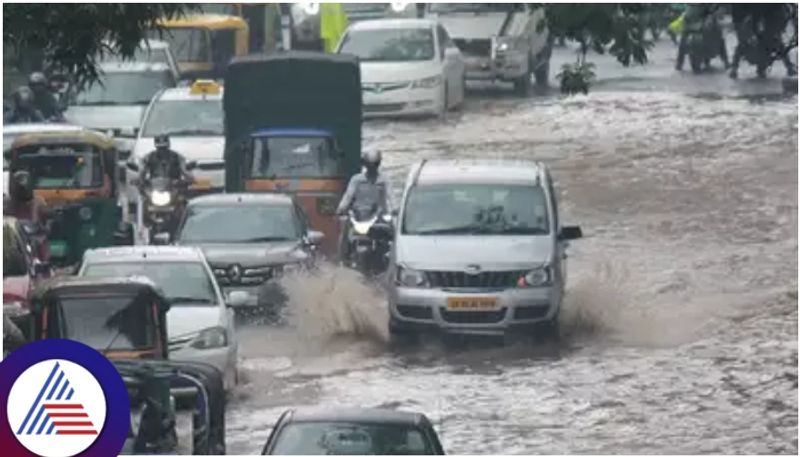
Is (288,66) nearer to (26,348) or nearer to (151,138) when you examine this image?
(151,138)

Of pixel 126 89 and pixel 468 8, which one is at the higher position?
pixel 468 8

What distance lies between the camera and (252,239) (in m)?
25.9

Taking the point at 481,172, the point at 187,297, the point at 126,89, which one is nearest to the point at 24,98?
the point at 126,89

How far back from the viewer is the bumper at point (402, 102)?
4171 centimetres

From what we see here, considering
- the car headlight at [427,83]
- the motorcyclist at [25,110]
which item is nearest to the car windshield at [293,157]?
the motorcyclist at [25,110]

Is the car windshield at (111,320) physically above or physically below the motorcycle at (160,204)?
above

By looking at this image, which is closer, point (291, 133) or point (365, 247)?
point (365, 247)

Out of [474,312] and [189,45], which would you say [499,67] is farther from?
[474,312]

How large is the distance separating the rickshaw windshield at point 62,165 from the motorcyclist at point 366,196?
3538mm

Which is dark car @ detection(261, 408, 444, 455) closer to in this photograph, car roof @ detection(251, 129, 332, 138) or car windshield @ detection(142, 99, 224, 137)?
car roof @ detection(251, 129, 332, 138)

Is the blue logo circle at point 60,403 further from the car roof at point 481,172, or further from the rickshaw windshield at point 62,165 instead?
the rickshaw windshield at point 62,165

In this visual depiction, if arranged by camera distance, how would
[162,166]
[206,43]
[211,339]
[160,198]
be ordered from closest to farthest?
[211,339] → [160,198] → [162,166] → [206,43]

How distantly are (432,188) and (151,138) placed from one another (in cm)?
1025

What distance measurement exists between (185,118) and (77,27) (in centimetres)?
1819
